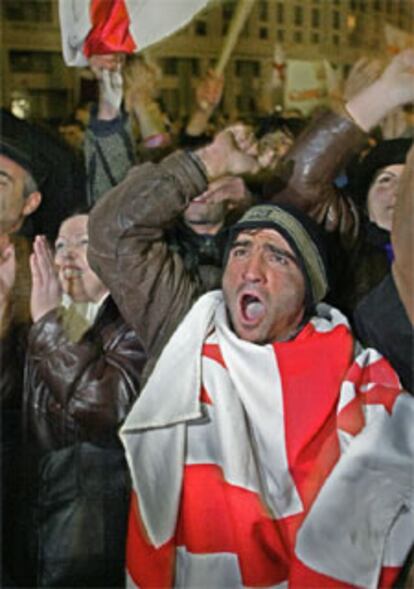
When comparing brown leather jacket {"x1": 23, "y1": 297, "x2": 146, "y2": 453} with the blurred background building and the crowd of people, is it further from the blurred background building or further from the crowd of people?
the blurred background building

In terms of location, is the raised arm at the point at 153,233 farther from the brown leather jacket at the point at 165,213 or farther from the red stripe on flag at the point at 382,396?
the red stripe on flag at the point at 382,396

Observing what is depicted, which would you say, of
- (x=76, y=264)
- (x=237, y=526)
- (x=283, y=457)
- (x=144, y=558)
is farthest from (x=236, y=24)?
(x=144, y=558)

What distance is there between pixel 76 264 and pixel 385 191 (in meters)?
0.70

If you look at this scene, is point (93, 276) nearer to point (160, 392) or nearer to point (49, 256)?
point (49, 256)

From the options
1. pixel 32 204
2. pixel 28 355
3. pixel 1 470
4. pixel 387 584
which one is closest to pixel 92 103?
pixel 32 204

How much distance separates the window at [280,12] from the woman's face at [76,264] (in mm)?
594

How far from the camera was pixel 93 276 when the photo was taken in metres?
1.90

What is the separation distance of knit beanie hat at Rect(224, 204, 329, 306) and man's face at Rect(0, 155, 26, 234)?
0.48 meters

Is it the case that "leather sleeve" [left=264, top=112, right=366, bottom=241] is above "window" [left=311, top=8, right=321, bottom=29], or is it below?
below

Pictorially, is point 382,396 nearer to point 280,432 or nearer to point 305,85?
point 280,432

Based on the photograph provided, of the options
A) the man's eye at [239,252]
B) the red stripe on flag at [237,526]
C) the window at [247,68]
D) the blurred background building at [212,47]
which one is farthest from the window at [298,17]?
the red stripe on flag at [237,526]

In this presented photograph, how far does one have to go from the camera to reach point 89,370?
1918mm

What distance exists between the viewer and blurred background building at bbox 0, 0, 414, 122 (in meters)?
1.83

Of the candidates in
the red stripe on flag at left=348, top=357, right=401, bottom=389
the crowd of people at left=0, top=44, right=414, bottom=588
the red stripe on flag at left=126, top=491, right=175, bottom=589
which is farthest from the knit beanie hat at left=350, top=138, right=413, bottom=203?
the red stripe on flag at left=126, top=491, right=175, bottom=589
